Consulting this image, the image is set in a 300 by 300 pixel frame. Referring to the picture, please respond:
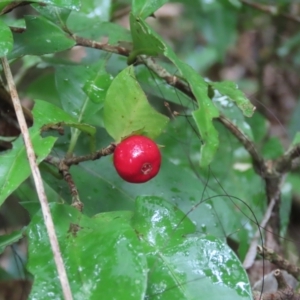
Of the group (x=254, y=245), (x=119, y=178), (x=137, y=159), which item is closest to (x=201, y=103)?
(x=137, y=159)

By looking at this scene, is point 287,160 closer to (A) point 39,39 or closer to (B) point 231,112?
(B) point 231,112

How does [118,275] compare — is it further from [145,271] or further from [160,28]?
[160,28]

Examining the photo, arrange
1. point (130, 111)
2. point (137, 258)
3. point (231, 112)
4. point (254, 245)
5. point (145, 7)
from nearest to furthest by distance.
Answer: point (137, 258) → point (130, 111) → point (145, 7) → point (254, 245) → point (231, 112)

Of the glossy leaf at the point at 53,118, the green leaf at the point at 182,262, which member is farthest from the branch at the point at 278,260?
the glossy leaf at the point at 53,118

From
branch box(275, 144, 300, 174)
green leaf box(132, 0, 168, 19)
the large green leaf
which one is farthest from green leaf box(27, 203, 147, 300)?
branch box(275, 144, 300, 174)

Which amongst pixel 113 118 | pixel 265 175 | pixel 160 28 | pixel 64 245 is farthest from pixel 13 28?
pixel 160 28

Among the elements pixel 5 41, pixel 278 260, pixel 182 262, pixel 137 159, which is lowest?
pixel 278 260
